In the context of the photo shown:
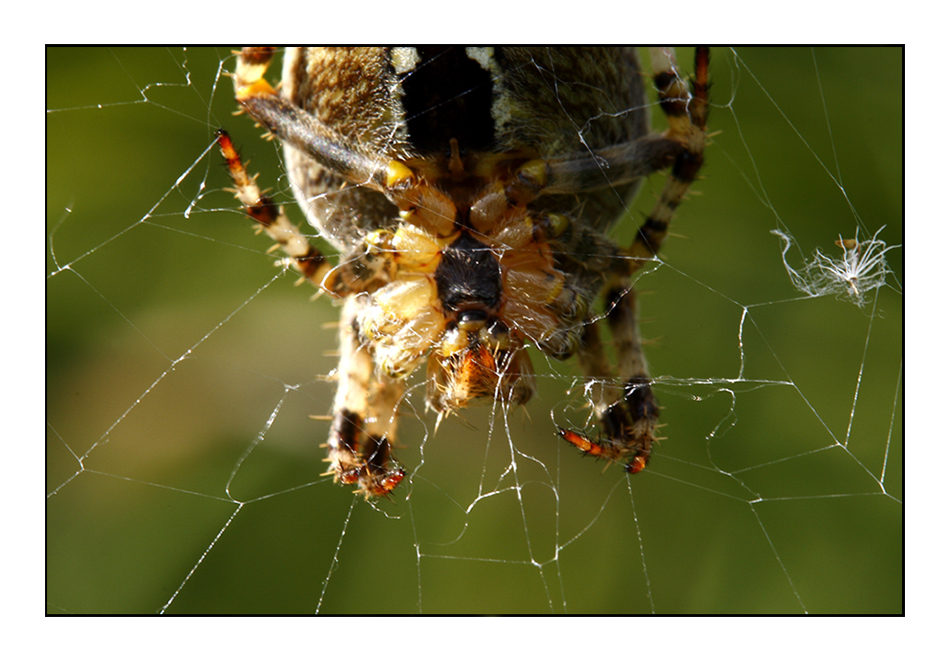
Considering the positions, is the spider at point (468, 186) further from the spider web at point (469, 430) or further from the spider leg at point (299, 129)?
the spider web at point (469, 430)

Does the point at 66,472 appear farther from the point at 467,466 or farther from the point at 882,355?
the point at 882,355

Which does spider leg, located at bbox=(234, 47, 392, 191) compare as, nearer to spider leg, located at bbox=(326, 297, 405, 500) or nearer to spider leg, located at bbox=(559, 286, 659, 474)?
spider leg, located at bbox=(326, 297, 405, 500)

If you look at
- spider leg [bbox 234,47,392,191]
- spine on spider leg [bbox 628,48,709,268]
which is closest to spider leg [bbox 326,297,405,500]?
spider leg [bbox 234,47,392,191]

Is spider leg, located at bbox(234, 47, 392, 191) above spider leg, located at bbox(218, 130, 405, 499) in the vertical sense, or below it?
above

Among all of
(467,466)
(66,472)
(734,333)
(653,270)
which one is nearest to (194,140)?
(66,472)

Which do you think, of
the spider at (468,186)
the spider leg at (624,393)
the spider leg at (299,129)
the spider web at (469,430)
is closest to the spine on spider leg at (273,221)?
the spider at (468,186)
